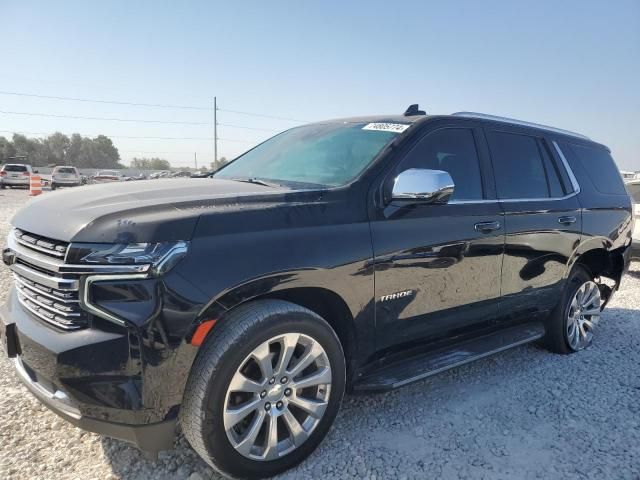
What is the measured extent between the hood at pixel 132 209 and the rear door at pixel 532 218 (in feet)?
6.00

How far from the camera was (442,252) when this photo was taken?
10.0ft

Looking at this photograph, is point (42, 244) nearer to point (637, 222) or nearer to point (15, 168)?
point (637, 222)

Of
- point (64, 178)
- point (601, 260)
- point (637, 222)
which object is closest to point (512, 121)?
point (601, 260)

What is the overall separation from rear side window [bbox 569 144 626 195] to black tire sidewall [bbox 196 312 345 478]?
10.7ft

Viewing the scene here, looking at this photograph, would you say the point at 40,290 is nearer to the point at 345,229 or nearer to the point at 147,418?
the point at 147,418

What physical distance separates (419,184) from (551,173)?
2032 millimetres

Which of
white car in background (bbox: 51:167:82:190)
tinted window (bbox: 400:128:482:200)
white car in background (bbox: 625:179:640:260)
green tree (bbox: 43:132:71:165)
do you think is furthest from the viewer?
green tree (bbox: 43:132:71:165)

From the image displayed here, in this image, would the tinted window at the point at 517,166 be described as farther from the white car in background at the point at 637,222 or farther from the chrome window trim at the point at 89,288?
the white car in background at the point at 637,222

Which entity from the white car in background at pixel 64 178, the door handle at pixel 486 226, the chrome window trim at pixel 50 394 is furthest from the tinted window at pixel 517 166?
the white car in background at pixel 64 178

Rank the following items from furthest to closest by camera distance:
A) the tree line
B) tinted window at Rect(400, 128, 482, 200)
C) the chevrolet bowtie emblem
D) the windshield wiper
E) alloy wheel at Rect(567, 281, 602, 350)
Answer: the tree line → alloy wheel at Rect(567, 281, 602, 350) → tinted window at Rect(400, 128, 482, 200) → the windshield wiper → the chevrolet bowtie emblem

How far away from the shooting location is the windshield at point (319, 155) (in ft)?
10.0

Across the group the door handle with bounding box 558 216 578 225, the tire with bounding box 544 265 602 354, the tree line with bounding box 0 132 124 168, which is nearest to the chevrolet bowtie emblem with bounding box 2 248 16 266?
the door handle with bounding box 558 216 578 225

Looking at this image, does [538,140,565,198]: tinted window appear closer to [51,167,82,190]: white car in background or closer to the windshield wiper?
the windshield wiper

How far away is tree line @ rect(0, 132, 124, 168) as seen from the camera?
267 ft
